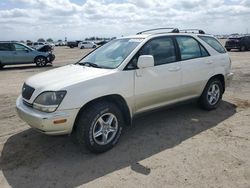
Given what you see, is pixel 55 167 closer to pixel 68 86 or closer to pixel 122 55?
pixel 68 86

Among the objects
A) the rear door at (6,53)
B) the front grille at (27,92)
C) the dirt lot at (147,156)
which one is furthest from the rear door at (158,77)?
the rear door at (6,53)

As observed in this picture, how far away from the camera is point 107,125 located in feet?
15.5

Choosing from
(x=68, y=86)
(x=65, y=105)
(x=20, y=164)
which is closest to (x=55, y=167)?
(x=20, y=164)

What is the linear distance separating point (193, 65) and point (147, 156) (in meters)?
2.35

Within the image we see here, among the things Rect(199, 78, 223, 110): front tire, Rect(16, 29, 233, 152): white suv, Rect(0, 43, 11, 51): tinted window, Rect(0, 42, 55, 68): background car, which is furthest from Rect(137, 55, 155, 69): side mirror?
Rect(0, 43, 11, 51): tinted window

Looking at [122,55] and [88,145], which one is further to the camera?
[122,55]

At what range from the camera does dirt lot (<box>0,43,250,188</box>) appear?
3.91m

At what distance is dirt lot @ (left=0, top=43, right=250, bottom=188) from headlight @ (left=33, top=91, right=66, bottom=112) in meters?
0.83

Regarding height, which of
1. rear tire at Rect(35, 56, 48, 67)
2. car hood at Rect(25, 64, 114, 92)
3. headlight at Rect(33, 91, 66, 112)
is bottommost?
rear tire at Rect(35, 56, 48, 67)

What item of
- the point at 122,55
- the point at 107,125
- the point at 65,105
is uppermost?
the point at 122,55

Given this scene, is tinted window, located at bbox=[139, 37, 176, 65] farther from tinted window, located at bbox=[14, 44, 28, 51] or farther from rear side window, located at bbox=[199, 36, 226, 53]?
tinted window, located at bbox=[14, 44, 28, 51]

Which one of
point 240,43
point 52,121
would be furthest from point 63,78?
point 240,43

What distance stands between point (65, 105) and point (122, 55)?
149cm

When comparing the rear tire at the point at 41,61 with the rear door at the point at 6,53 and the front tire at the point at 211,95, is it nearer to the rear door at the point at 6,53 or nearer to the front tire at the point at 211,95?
the rear door at the point at 6,53
